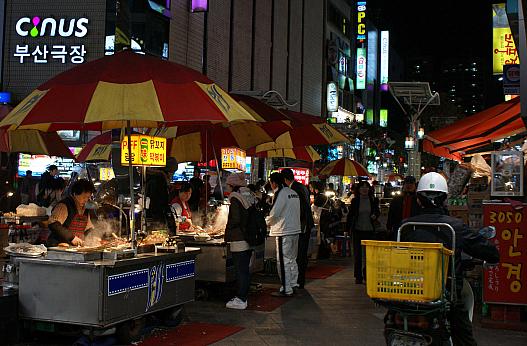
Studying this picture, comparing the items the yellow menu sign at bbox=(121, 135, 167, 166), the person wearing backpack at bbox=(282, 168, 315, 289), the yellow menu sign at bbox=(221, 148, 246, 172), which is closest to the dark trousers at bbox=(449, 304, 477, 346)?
the yellow menu sign at bbox=(121, 135, 167, 166)

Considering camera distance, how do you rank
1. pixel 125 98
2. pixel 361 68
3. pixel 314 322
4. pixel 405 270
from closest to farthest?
pixel 405 270, pixel 125 98, pixel 314 322, pixel 361 68

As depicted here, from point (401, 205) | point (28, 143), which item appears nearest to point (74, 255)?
point (28, 143)

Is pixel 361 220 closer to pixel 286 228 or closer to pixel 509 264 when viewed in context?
pixel 286 228

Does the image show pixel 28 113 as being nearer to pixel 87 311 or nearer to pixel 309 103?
pixel 87 311

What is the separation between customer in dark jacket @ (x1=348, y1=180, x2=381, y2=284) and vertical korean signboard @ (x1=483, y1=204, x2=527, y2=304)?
421 cm

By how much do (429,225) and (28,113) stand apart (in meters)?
4.23

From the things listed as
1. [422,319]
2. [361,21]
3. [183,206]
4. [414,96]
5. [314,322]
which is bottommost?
[314,322]

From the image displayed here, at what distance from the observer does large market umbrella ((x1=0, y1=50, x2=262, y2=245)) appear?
21.0ft

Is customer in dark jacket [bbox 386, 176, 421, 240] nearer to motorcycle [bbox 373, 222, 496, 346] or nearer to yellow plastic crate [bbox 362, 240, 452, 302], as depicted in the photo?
Result: motorcycle [bbox 373, 222, 496, 346]

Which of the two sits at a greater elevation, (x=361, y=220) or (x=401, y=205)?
(x=401, y=205)

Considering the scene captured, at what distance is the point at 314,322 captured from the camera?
9.12 metres

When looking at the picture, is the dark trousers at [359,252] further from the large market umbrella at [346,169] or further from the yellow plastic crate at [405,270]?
the yellow plastic crate at [405,270]

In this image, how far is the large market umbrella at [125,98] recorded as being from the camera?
6410 millimetres

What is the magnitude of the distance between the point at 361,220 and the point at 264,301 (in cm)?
330
